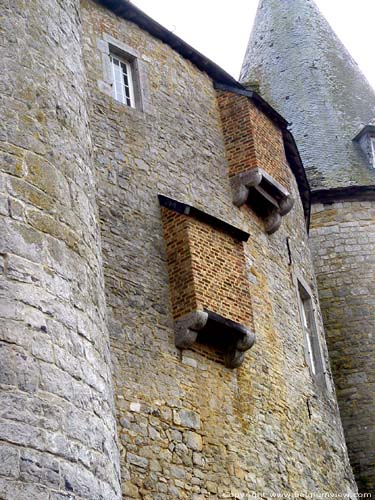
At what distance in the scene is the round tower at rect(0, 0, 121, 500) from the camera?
5.68 metres

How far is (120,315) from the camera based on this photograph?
32.2ft

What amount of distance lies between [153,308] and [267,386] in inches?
81.5

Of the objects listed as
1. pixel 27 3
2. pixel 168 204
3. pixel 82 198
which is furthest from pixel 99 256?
pixel 168 204

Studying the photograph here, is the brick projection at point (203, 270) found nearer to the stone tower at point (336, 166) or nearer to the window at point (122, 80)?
the window at point (122, 80)

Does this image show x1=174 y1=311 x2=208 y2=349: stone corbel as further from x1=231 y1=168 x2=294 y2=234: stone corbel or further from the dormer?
the dormer

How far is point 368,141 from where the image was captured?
18281 mm

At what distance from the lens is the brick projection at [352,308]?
50.2 feet

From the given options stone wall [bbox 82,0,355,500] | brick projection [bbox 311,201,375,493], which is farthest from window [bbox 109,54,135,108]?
brick projection [bbox 311,201,375,493]

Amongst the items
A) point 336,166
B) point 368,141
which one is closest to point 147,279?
point 336,166

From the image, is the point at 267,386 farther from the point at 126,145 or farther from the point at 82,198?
the point at 82,198

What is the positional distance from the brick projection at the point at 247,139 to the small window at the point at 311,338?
5.85ft

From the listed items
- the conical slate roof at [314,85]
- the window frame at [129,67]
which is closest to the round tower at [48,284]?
the window frame at [129,67]

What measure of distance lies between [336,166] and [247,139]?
202 inches

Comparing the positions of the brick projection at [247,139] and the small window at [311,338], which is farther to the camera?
the small window at [311,338]
